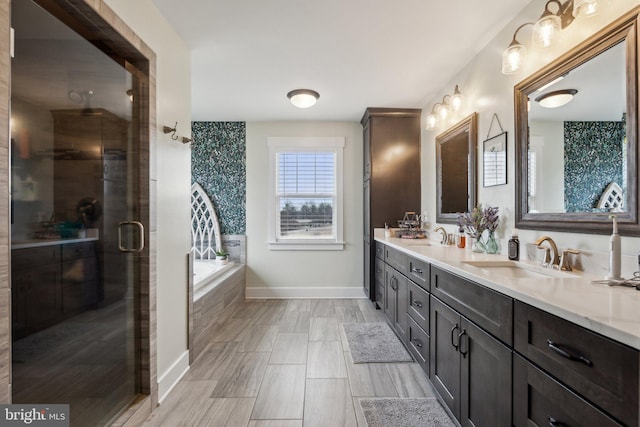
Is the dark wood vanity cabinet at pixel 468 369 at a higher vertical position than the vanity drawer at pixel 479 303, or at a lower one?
lower

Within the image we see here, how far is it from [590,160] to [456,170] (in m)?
1.36

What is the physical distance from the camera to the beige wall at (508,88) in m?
1.38

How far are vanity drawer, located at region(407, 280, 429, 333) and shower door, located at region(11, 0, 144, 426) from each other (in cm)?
185

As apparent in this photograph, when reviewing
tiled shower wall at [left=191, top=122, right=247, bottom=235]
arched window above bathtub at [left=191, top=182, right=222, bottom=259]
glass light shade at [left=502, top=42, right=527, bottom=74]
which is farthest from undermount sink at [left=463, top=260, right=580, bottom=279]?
arched window above bathtub at [left=191, top=182, right=222, bottom=259]

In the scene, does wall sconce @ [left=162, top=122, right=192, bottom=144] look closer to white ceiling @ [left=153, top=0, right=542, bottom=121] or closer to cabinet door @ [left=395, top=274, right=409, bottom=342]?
white ceiling @ [left=153, top=0, right=542, bottom=121]

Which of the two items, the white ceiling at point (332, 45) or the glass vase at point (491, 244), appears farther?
the glass vase at point (491, 244)

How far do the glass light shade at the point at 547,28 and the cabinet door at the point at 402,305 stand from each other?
177cm

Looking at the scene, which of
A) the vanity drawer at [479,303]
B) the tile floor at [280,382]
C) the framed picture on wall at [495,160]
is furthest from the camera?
the framed picture on wall at [495,160]

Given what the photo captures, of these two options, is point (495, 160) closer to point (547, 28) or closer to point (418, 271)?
point (547, 28)

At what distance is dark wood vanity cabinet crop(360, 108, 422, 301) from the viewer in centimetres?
369

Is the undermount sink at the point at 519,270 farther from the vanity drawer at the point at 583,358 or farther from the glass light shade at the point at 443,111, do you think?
the glass light shade at the point at 443,111

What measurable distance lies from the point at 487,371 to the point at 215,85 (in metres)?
3.20

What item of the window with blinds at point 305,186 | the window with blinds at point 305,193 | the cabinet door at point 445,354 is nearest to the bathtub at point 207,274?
the window with blinds at point 305,193

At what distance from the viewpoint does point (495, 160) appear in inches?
84.8
